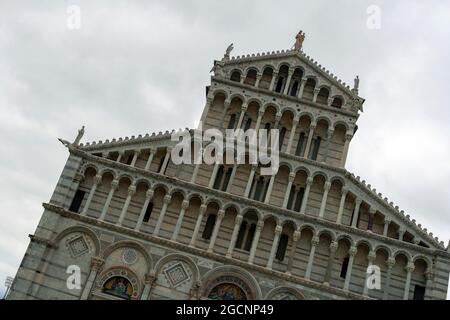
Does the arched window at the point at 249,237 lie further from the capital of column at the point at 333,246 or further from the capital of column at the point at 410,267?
the capital of column at the point at 410,267

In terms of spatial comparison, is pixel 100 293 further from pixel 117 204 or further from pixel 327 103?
pixel 327 103

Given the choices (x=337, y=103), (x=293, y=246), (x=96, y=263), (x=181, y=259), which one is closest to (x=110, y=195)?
(x=96, y=263)

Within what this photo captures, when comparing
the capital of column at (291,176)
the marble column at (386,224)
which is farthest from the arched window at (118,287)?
the marble column at (386,224)

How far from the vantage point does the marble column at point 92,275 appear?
22062 mm

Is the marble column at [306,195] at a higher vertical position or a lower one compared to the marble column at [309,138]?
lower

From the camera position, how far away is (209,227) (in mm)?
24031

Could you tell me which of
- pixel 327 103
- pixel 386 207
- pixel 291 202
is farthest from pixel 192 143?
pixel 386 207

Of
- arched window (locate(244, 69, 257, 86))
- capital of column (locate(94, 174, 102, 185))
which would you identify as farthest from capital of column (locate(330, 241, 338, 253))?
capital of column (locate(94, 174, 102, 185))

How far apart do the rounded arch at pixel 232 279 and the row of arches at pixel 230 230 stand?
0.69 metres

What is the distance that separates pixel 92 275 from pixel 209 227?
5950 millimetres

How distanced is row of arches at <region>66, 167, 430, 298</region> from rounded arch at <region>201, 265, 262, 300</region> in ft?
2.25

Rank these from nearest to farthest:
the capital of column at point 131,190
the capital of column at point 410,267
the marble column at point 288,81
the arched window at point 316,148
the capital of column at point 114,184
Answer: the capital of column at point 410,267 → the capital of column at point 131,190 → the capital of column at point 114,184 → the arched window at point 316,148 → the marble column at point 288,81

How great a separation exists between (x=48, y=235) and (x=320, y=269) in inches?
513

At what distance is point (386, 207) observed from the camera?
2375 cm
